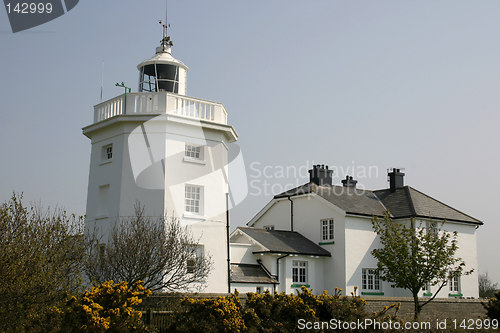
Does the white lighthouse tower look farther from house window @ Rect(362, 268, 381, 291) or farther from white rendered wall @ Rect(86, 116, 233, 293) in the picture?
house window @ Rect(362, 268, 381, 291)

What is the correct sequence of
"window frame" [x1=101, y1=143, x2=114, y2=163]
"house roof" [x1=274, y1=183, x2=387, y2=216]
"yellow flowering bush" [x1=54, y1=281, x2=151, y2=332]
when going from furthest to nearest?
"house roof" [x1=274, y1=183, x2=387, y2=216] < "window frame" [x1=101, y1=143, x2=114, y2=163] < "yellow flowering bush" [x1=54, y1=281, x2=151, y2=332]

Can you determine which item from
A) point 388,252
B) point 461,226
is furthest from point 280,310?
point 461,226

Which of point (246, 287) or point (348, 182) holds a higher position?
point (348, 182)

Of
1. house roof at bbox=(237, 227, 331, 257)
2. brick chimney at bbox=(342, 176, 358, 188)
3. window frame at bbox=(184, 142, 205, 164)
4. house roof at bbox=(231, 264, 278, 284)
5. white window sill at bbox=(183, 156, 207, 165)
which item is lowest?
house roof at bbox=(231, 264, 278, 284)

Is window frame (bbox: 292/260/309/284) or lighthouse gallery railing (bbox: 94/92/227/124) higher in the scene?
lighthouse gallery railing (bbox: 94/92/227/124)

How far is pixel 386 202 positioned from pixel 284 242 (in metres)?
9.36

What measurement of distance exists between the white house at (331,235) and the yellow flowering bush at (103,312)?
15157 millimetres

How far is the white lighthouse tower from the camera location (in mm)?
22594

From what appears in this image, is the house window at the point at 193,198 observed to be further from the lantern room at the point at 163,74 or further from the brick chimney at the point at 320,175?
the brick chimney at the point at 320,175

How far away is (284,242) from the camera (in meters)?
33.2

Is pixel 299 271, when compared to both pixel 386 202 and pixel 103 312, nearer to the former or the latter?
pixel 386 202

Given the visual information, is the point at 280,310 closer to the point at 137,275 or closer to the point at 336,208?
the point at 137,275

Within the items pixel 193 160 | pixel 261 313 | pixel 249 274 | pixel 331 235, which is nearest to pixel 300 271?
pixel 331 235

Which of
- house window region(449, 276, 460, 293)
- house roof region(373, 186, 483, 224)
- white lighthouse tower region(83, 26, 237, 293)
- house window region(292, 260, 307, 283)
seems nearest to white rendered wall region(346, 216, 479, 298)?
house window region(449, 276, 460, 293)
